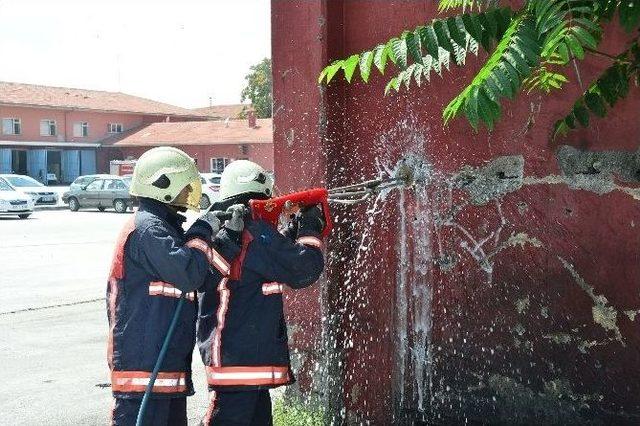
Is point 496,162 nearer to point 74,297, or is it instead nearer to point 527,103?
point 527,103

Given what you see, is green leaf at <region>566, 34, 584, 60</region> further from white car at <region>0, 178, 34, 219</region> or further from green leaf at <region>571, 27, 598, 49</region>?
white car at <region>0, 178, 34, 219</region>

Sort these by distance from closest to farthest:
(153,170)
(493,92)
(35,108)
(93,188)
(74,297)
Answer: (493,92), (153,170), (74,297), (93,188), (35,108)

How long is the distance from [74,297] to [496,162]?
8.28m

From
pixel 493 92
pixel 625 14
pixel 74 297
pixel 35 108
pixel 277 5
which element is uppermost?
pixel 35 108

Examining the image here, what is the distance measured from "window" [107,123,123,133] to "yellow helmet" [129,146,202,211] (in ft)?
203

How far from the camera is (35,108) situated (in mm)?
58469

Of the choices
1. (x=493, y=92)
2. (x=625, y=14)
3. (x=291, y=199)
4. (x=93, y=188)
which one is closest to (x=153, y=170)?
(x=291, y=199)

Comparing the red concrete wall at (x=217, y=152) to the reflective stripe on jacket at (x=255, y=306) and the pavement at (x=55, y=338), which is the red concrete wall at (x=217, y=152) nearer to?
the pavement at (x=55, y=338)

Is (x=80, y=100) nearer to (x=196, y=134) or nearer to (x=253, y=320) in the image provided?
(x=196, y=134)

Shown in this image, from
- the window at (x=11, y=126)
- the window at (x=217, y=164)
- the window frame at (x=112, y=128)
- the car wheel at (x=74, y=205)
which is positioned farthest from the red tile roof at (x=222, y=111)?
the car wheel at (x=74, y=205)

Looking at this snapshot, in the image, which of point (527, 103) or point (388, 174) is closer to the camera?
point (527, 103)

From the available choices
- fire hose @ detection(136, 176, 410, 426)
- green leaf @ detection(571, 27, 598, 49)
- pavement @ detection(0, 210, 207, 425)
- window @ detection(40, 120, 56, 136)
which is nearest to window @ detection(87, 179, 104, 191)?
pavement @ detection(0, 210, 207, 425)

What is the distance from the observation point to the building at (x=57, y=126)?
57281 millimetres

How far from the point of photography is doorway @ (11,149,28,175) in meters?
57.1
